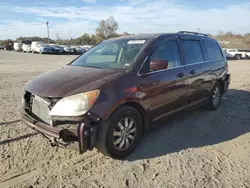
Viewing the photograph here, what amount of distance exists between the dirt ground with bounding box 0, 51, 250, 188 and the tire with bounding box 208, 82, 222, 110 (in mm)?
893

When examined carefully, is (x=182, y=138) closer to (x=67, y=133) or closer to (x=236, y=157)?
(x=236, y=157)

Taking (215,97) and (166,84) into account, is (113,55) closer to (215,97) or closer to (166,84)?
(166,84)

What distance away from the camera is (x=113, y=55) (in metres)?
4.34

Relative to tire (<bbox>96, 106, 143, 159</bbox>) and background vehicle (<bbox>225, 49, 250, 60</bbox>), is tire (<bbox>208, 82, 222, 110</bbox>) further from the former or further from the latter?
background vehicle (<bbox>225, 49, 250, 60</bbox>)

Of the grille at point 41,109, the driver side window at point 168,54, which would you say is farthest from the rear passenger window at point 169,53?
the grille at point 41,109

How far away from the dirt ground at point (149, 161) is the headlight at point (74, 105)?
2.68ft

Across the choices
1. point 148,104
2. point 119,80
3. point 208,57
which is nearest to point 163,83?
point 148,104

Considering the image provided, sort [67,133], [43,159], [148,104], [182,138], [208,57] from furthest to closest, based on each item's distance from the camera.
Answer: [208,57] → [182,138] → [148,104] → [43,159] → [67,133]

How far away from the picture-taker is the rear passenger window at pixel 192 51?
4814 mm

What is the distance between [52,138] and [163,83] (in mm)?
1946

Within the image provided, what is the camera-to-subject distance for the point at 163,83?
4.05 meters

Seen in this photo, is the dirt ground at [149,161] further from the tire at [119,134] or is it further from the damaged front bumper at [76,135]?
the damaged front bumper at [76,135]

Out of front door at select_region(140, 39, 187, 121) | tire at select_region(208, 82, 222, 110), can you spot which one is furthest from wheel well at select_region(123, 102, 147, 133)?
tire at select_region(208, 82, 222, 110)

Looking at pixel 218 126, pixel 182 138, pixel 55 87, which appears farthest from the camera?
pixel 218 126
